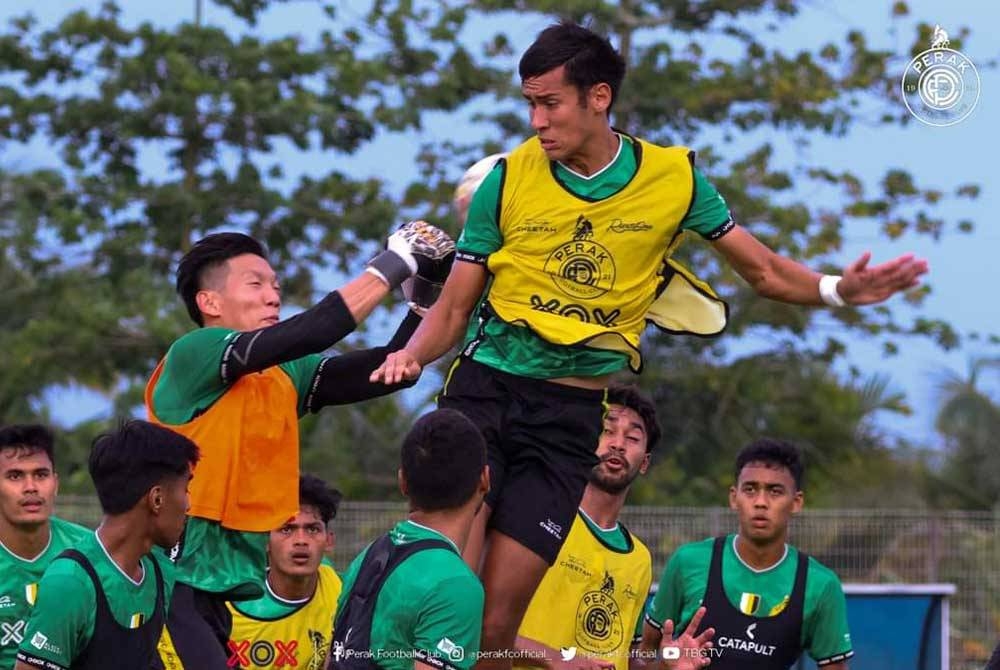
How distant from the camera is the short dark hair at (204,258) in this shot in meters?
6.66

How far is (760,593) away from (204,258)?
138 inches

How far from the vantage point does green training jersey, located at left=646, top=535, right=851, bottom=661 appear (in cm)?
855

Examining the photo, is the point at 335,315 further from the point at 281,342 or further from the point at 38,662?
the point at 38,662

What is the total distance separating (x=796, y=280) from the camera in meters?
6.20

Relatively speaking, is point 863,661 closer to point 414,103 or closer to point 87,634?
point 87,634

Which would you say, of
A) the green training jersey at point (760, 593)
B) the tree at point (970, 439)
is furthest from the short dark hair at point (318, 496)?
the tree at point (970, 439)

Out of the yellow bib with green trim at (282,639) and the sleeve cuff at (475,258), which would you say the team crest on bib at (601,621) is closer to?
the yellow bib with green trim at (282,639)

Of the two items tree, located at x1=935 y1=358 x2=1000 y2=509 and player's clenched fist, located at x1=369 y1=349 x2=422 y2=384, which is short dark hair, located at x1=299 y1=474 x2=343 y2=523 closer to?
player's clenched fist, located at x1=369 y1=349 x2=422 y2=384

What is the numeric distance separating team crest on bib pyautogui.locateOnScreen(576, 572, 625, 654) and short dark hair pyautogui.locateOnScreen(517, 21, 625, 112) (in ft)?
9.37

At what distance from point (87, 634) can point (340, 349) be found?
43.8 ft

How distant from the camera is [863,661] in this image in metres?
11.0

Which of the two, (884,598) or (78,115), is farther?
(78,115)

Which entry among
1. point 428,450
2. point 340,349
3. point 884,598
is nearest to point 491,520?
point 428,450

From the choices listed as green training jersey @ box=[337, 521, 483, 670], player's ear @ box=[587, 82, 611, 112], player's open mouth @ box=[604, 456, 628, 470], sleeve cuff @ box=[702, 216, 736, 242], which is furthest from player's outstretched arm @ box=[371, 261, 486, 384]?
player's open mouth @ box=[604, 456, 628, 470]
